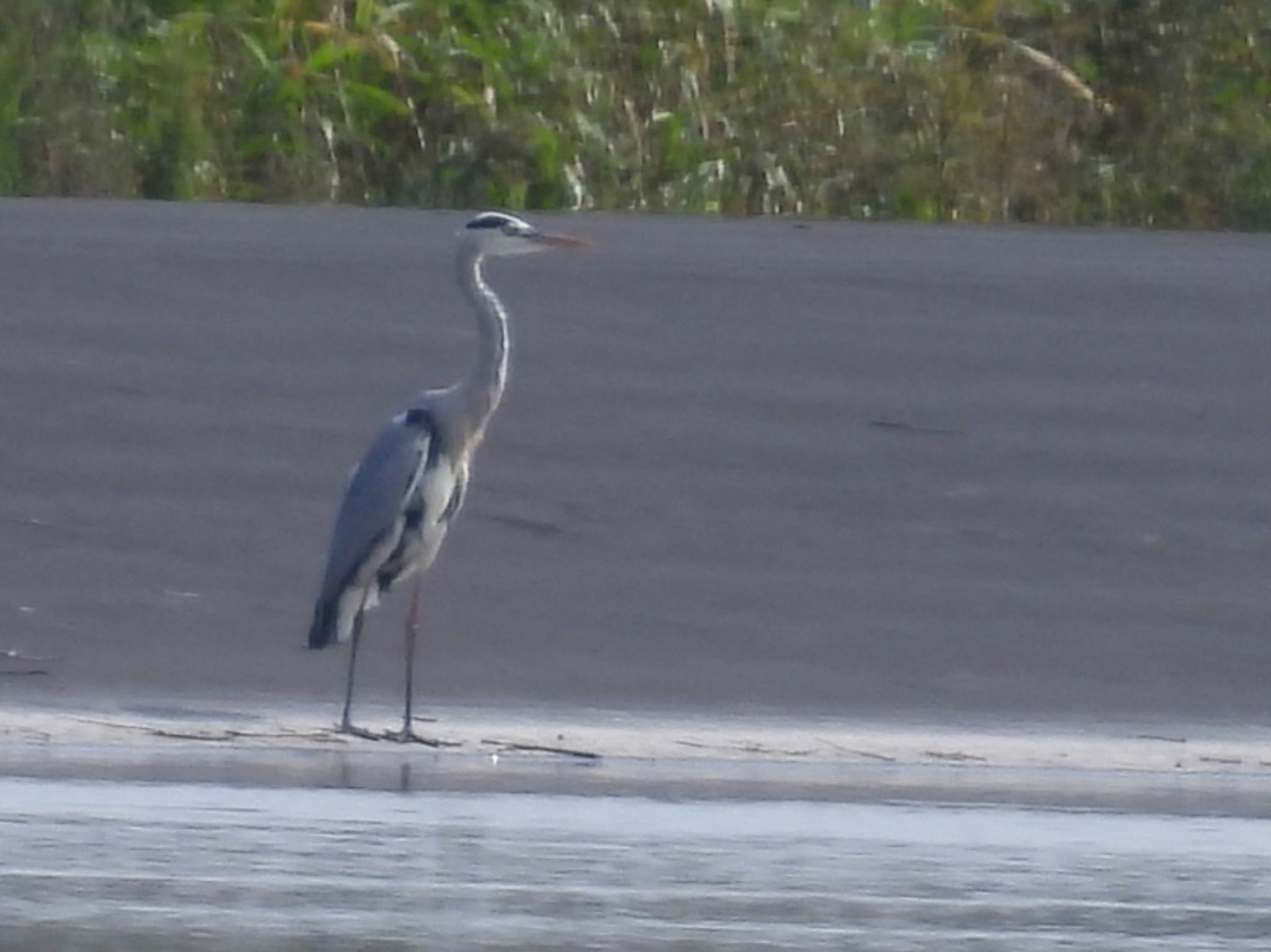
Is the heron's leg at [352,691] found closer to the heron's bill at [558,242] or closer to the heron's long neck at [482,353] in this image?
the heron's long neck at [482,353]

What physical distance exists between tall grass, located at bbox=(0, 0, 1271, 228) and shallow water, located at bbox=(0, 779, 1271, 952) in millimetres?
6741

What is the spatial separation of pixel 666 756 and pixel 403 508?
1.06 meters

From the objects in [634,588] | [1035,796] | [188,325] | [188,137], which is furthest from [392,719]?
[188,137]

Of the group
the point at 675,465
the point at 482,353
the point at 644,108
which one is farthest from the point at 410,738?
the point at 644,108

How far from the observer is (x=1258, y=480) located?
10.9m

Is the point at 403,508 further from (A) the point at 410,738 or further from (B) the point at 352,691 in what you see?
(A) the point at 410,738

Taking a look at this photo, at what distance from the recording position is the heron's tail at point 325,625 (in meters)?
9.20

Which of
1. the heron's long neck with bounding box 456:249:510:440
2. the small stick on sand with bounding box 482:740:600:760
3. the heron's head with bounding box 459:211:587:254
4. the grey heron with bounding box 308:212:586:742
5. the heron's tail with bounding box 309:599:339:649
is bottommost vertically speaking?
the small stick on sand with bounding box 482:740:600:760

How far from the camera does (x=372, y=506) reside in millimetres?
9477

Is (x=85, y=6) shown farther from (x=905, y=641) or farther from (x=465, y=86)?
Answer: (x=905, y=641)

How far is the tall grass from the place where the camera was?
14586 millimetres

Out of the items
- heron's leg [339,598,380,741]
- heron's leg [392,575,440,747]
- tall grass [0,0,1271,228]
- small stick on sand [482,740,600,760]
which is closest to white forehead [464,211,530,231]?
heron's leg [392,575,440,747]

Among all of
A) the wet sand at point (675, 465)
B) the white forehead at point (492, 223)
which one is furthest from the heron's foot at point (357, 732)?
the white forehead at point (492, 223)

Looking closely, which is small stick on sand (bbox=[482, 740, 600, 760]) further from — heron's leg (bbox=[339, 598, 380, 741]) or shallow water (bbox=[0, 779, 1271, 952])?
shallow water (bbox=[0, 779, 1271, 952])
